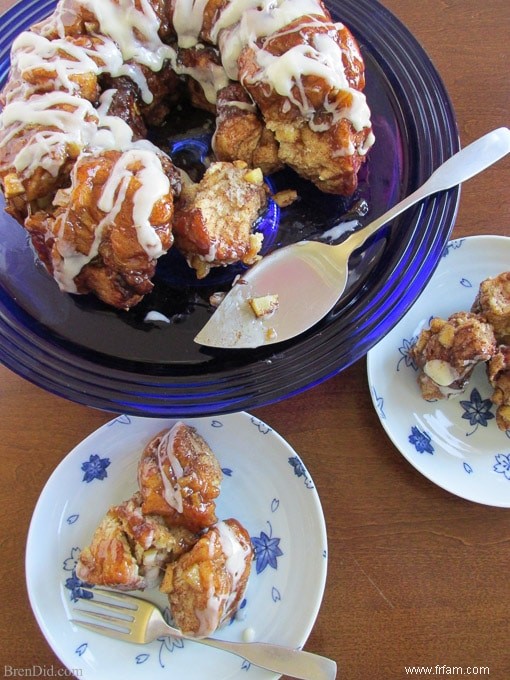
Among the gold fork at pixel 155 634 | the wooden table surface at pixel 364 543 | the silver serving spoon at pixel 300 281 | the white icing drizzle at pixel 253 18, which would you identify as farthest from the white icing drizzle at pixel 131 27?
the gold fork at pixel 155 634

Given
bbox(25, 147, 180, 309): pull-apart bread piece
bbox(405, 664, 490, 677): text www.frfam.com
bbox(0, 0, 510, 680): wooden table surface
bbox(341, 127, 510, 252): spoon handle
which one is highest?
bbox(25, 147, 180, 309): pull-apart bread piece

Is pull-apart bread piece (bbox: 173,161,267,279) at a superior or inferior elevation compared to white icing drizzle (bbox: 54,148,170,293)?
inferior

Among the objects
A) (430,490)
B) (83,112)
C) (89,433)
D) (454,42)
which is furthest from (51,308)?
(454,42)

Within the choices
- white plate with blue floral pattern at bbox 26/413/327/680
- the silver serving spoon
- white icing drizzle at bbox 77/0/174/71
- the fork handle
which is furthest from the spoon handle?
the fork handle

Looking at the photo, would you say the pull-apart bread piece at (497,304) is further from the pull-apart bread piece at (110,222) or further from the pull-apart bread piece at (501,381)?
the pull-apart bread piece at (110,222)

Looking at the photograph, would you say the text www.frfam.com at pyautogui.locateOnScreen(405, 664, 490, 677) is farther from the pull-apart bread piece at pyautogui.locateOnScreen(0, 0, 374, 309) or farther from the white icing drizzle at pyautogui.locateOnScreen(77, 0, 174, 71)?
the white icing drizzle at pyautogui.locateOnScreen(77, 0, 174, 71)

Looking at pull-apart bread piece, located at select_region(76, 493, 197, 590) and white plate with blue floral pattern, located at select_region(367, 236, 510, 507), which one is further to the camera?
white plate with blue floral pattern, located at select_region(367, 236, 510, 507)

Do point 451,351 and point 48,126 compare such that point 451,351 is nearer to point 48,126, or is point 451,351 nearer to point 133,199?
point 133,199
